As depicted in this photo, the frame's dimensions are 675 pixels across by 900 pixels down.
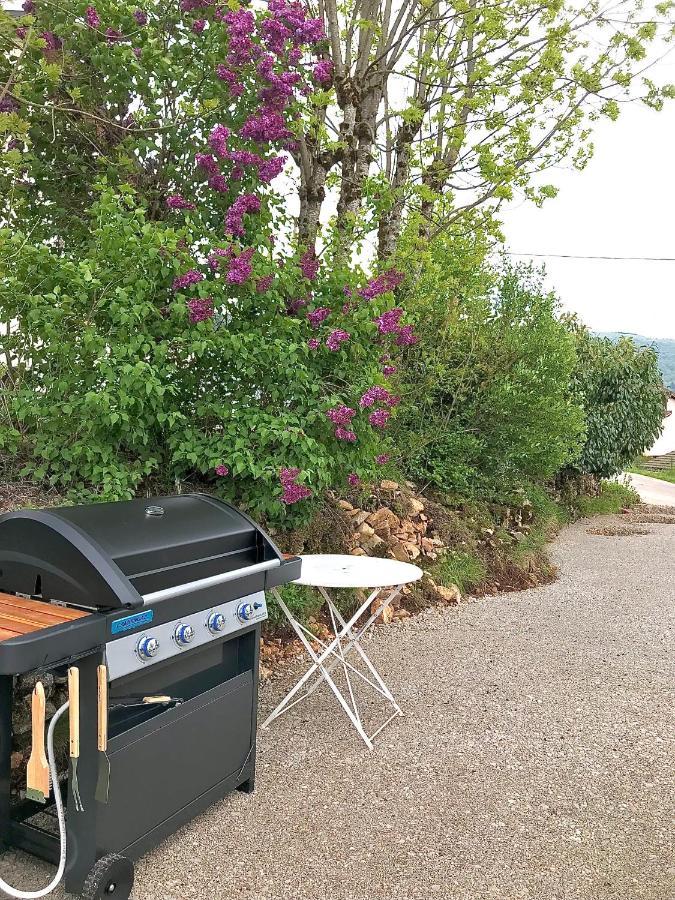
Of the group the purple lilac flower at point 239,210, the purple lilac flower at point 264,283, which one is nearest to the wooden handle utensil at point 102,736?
the purple lilac flower at point 264,283

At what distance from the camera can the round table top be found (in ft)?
10.5

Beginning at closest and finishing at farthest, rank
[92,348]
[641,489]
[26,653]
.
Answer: [26,653], [92,348], [641,489]

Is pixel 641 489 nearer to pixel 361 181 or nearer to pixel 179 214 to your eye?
pixel 361 181

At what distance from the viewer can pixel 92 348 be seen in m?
3.59

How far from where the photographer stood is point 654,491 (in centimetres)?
1545

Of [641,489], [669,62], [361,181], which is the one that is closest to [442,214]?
[361,181]

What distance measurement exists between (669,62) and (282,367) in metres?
Result: 6.41

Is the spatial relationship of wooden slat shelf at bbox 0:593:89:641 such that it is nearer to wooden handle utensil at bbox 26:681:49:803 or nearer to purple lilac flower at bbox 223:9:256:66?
wooden handle utensil at bbox 26:681:49:803

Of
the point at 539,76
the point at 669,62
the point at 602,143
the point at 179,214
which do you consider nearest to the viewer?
the point at 179,214

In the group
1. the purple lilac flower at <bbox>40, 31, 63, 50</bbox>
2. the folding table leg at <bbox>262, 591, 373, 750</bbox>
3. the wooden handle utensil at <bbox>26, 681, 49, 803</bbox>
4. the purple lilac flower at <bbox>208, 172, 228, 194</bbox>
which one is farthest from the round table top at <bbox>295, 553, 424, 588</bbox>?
the purple lilac flower at <bbox>40, 31, 63, 50</bbox>

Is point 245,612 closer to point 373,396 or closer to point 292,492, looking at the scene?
point 292,492

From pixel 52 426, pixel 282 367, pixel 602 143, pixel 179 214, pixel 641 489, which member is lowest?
pixel 641 489

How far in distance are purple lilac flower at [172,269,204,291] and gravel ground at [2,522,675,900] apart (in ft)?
6.81

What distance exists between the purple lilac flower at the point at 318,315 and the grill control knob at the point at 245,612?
192 centimetres
